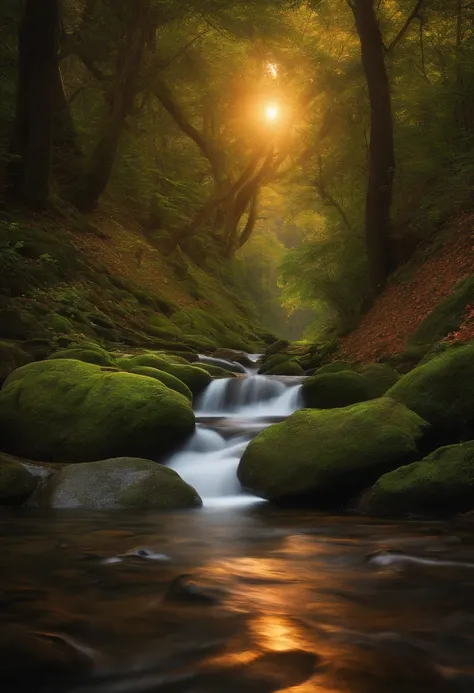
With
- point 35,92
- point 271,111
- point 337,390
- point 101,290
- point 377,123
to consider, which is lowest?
point 337,390

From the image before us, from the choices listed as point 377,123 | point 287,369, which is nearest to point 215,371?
point 287,369

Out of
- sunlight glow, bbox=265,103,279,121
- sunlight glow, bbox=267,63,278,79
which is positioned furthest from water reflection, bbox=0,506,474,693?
sunlight glow, bbox=265,103,279,121

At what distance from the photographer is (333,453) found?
21.2ft

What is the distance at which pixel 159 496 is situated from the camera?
6.30 metres

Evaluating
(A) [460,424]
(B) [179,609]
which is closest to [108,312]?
(A) [460,424]

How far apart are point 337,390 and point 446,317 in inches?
102

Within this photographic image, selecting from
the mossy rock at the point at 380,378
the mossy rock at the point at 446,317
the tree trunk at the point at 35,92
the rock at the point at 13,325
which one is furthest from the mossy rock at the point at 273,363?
the tree trunk at the point at 35,92

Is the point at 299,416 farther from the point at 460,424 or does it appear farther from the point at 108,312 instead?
the point at 108,312

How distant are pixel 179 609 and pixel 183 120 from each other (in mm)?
23750

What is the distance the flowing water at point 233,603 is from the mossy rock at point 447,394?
1.58 m

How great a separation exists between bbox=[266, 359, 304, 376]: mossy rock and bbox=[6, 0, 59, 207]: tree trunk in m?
7.86

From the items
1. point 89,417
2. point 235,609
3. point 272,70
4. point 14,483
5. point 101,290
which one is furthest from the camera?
point 272,70

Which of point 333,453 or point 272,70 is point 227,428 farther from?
point 272,70

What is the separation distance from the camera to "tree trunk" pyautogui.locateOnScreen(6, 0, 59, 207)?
14.7 metres
